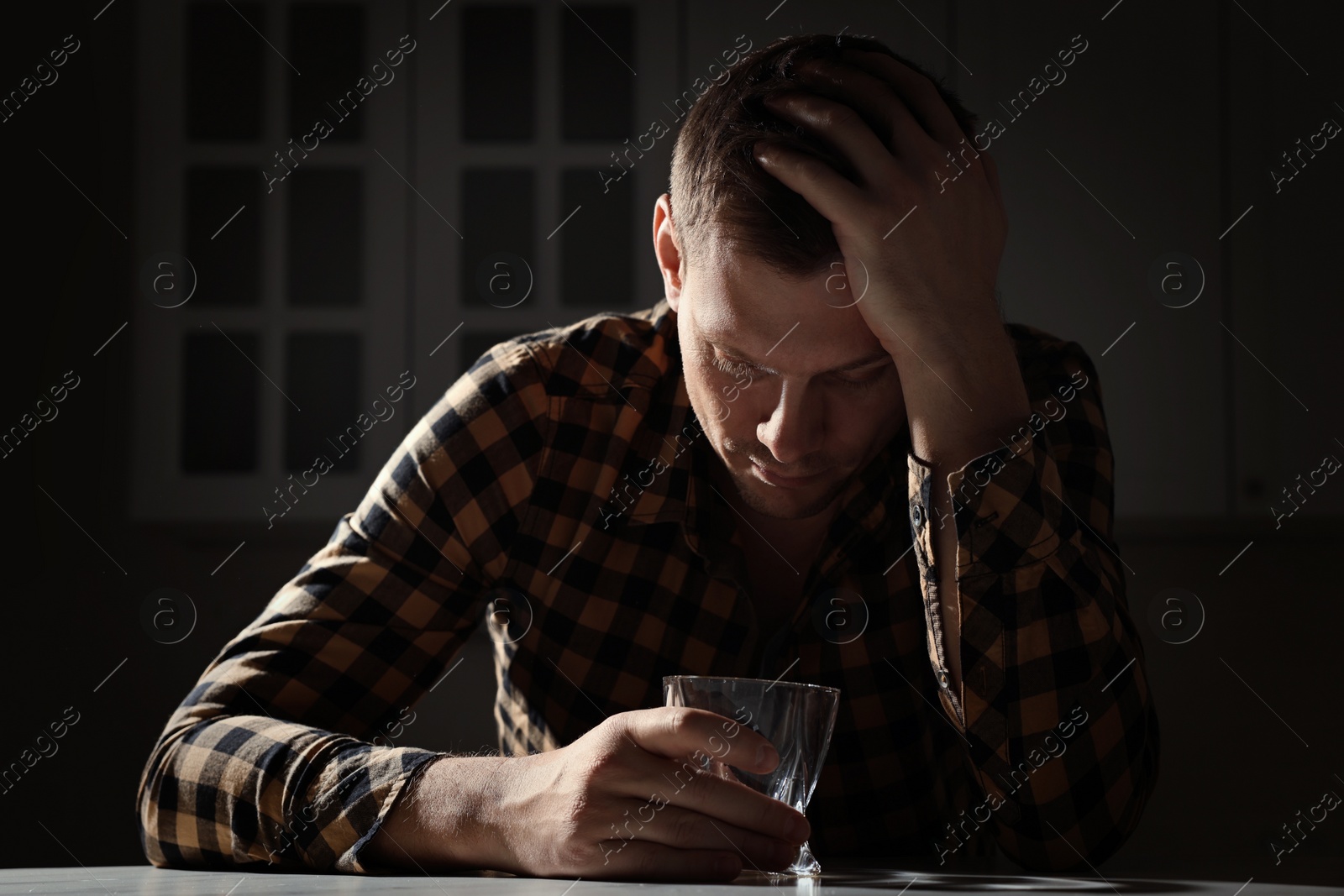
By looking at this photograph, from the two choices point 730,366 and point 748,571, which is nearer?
point 730,366

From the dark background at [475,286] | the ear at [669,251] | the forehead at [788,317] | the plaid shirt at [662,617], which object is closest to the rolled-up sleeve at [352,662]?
the plaid shirt at [662,617]

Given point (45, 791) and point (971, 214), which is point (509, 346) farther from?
point (45, 791)

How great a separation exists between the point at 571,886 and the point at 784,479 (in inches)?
18.6

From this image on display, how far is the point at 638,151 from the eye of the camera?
2254 millimetres

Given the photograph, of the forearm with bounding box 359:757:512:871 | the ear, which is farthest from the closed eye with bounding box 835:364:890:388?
the forearm with bounding box 359:757:512:871

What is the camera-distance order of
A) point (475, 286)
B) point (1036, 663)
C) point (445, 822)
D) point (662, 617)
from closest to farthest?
1. point (445, 822)
2. point (1036, 663)
3. point (662, 617)
4. point (475, 286)

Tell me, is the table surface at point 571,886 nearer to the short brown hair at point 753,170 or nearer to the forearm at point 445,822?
the forearm at point 445,822

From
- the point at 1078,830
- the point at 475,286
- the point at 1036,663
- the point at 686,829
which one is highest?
the point at 475,286

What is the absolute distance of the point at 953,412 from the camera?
3.26ft

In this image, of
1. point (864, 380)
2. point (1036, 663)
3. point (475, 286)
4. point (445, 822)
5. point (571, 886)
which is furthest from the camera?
point (475, 286)

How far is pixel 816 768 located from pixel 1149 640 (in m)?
1.52

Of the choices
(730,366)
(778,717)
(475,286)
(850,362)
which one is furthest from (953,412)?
(475,286)

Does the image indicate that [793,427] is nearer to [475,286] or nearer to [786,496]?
[786,496]

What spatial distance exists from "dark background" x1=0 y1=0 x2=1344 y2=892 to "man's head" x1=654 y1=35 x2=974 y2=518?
1.11 m
